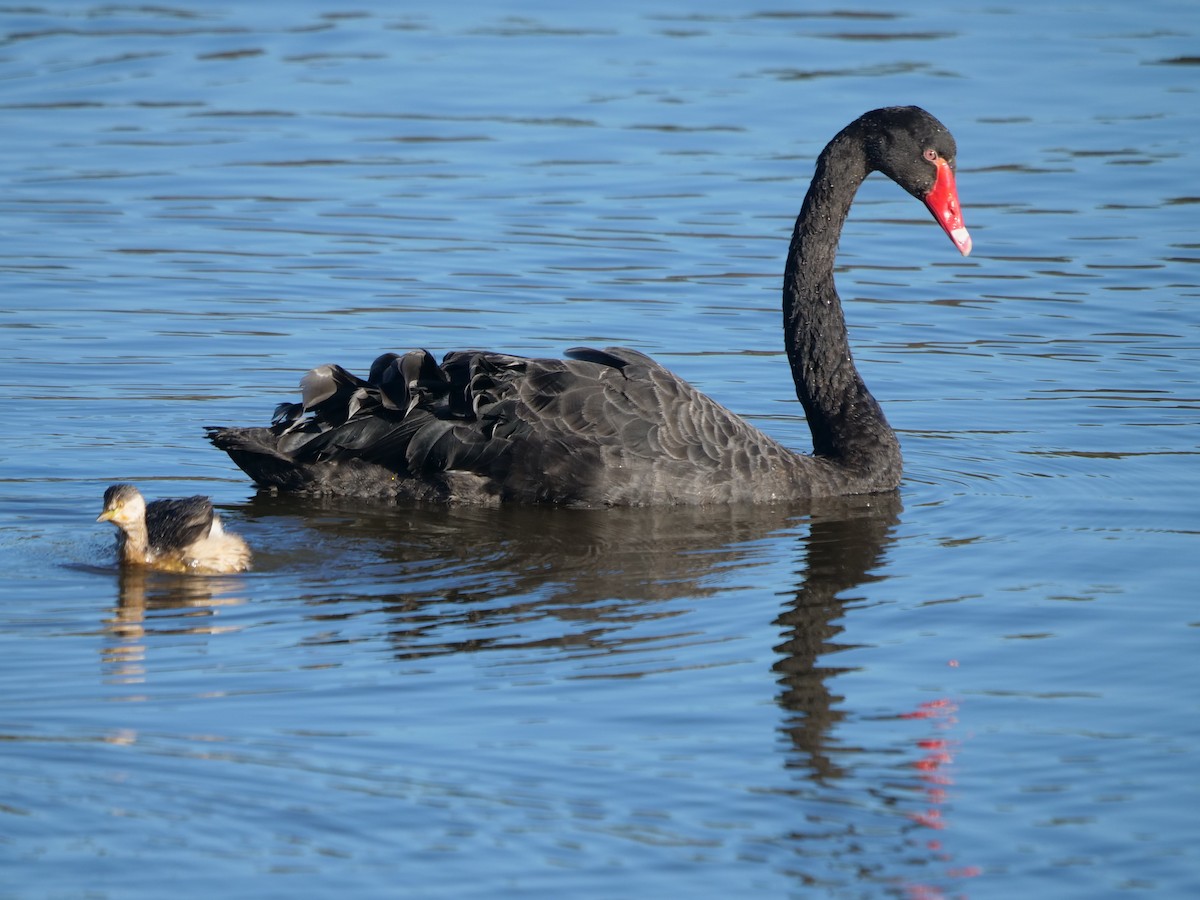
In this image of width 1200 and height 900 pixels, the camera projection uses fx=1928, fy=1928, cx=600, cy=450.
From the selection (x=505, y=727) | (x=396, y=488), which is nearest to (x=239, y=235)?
(x=396, y=488)

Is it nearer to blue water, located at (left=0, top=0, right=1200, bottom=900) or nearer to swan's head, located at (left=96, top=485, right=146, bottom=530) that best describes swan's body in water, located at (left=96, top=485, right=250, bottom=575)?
swan's head, located at (left=96, top=485, right=146, bottom=530)

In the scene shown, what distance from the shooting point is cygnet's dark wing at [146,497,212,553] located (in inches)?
326

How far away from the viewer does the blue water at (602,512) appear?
595 centimetres

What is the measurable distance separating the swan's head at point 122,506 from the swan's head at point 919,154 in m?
4.75

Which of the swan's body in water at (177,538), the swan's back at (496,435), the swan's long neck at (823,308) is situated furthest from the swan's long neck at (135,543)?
the swan's long neck at (823,308)

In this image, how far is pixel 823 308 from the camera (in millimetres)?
10875

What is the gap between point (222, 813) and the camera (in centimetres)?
589

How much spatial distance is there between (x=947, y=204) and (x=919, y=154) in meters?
0.33

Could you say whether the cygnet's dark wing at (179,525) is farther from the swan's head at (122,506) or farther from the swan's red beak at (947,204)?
the swan's red beak at (947,204)

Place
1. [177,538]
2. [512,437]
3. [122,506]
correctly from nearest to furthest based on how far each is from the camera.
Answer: [122,506] < [177,538] < [512,437]

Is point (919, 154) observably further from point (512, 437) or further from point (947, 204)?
point (512, 437)

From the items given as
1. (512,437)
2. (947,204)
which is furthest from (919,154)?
(512,437)

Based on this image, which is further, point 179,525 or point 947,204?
point 947,204

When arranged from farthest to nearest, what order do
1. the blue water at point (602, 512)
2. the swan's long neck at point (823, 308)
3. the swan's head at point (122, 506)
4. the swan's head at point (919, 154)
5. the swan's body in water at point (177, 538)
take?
the swan's head at point (919, 154)
the swan's long neck at point (823, 308)
the swan's body in water at point (177, 538)
the swan's head at point (122, 506)
the blue water at point (602, 512)
